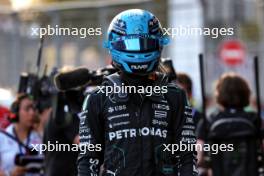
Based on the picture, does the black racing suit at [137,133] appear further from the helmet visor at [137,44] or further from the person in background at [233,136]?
the person in background at [233,136]

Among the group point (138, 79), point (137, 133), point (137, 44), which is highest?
point (137, 44)

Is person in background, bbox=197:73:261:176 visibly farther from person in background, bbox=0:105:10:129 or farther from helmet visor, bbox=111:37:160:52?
helmet visor, bbox=111:37:160:52

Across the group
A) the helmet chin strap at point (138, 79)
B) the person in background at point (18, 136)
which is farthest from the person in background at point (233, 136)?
the helmet chin strap at point (138, 79)

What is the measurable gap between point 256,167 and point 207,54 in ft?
39.2

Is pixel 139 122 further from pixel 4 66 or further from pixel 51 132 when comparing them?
pixel 4 66

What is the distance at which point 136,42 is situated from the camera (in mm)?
4773

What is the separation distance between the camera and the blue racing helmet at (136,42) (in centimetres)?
477

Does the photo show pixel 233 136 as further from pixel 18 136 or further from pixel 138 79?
pixel 138 79

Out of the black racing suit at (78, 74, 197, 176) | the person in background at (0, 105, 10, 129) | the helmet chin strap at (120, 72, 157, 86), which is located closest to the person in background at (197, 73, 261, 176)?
the person in background at (0, 105, 10, 129)

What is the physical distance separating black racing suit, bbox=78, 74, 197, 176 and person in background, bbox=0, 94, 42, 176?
9.67ft

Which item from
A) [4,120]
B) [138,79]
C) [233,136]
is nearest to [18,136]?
[4,120]

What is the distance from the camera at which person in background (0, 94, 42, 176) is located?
7.79m

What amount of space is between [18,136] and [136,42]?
135 inches

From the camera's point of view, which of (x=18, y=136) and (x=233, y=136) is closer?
(x=233, y=136)
